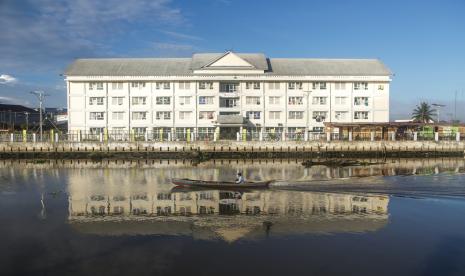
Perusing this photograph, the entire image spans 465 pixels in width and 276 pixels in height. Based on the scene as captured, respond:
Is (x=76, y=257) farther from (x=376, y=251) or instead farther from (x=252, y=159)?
(x=252, y=159)

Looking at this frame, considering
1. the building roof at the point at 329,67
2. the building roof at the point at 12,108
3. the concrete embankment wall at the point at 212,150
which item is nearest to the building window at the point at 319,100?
the building roof at the point at 329,67

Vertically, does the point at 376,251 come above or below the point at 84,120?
below

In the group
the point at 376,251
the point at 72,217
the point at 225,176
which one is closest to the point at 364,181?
the point at 225,176

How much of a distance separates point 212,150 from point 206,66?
59.7 feet

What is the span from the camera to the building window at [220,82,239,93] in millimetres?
68938

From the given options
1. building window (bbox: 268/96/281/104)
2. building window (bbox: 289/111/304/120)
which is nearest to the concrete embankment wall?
building window (bbox: 289/111/304/120)

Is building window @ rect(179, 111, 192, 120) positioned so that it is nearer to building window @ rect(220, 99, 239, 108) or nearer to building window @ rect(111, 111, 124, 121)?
building window @ rect(220, 99, 239, 108)

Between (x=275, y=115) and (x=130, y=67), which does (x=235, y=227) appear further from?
(x=130, y=67)

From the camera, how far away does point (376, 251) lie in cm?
1666

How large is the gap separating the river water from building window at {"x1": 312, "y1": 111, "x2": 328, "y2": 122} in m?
33.4

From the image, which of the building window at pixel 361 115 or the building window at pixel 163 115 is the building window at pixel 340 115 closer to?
the building window at pixel 361 115

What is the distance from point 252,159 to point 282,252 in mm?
36894

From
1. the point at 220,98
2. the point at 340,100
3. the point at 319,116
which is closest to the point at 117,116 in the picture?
the point at 220,98

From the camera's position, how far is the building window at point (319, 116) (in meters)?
68.5
